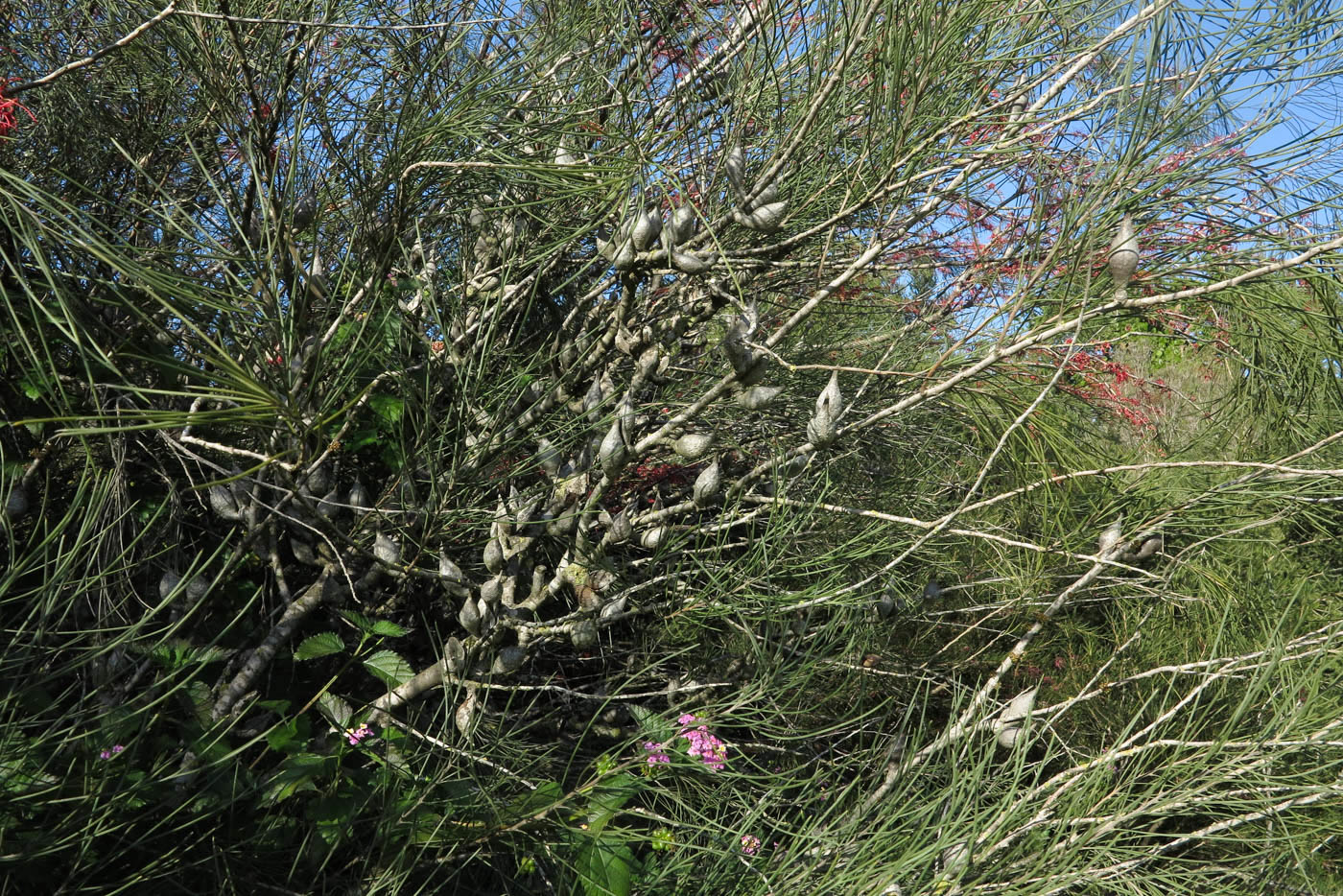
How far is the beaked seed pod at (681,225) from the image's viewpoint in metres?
0.94

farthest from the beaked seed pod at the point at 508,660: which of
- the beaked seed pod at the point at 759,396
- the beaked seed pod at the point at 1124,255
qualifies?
the beaked seed pod at the point at 1124,255

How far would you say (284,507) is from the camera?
118 cm

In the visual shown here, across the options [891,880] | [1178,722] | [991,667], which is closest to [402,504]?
[891,880]

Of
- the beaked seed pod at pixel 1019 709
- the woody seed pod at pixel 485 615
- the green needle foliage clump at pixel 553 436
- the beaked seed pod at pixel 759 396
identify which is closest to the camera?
the beaked seed pod at pixel 759 396

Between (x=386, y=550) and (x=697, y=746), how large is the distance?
1.42 ft

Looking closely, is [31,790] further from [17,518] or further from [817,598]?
[817,598]

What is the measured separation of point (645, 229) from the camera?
36.3 inches

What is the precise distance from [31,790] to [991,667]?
1.73 metres

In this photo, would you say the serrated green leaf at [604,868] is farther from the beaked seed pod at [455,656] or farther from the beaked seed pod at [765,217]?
the beaked seed pod at [765,217]

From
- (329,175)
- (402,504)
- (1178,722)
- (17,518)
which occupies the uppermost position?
(329,175)

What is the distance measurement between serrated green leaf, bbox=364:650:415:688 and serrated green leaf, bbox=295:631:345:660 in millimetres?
40

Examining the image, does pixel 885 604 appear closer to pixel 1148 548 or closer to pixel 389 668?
pixel 1148 548

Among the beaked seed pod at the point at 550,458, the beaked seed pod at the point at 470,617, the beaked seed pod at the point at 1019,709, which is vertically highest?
the beaked seed pod at the point at 550,458

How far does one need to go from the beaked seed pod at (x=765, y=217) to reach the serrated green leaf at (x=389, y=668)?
660mm
